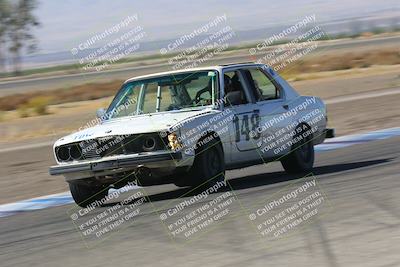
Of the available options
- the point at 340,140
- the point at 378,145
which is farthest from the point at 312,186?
the point at 340,140

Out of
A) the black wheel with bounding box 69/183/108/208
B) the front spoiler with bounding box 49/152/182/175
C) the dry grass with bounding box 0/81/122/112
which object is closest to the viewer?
the front spoiler with bounding box 49/152/182/175

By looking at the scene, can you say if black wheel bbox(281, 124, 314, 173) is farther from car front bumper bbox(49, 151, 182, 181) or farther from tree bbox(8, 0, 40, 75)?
tree bbox(8, 0, 40, 75)

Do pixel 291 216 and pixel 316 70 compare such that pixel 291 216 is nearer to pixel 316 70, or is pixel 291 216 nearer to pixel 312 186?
pixel 312 186

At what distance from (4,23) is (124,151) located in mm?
87904

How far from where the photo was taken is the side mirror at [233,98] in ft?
35.9

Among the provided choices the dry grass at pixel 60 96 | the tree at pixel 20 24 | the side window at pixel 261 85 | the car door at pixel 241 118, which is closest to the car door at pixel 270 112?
the side window at pixel 261 85

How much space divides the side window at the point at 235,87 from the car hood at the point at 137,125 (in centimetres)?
46

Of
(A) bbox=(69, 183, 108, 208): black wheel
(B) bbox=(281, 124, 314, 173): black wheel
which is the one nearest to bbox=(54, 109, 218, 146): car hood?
(A) bbox=(69, 183, 108, 208): black wheel

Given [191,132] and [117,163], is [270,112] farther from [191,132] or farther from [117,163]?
[117,163]

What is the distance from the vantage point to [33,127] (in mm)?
27641

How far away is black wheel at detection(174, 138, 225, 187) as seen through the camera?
10.2 metres

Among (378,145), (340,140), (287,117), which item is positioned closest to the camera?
(287,117)

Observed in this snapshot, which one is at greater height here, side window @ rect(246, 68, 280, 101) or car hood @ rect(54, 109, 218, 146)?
car hood @ rect(54, 109, 218, 146)

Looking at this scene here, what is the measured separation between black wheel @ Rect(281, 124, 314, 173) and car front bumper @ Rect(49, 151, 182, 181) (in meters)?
2.63
